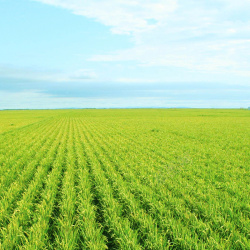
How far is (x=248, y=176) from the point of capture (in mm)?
7945

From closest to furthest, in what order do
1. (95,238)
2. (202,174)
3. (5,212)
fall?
1. (95,238)
2. (5,212)
3. (202,174)

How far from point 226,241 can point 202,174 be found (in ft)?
15.7

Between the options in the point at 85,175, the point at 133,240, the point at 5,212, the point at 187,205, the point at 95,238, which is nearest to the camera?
the point at 133,240

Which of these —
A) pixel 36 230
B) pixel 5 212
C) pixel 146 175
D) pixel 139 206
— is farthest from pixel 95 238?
pixel 146 175

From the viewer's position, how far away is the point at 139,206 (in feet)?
17.5

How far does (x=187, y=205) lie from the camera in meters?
5.30

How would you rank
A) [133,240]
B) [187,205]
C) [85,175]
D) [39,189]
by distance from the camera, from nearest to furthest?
[133,240] → [187,205] → [39,189] → [85,175]

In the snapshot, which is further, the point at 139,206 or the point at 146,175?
the point at 146,175

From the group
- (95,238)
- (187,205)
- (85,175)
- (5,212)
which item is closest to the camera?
(95,238)

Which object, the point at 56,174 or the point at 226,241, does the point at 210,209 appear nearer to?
the point at 226,241

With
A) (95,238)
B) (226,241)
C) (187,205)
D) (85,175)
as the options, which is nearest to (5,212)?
(95,238)

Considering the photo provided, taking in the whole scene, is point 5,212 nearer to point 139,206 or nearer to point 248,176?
point 139,206

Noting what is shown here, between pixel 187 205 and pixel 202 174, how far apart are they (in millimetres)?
3372

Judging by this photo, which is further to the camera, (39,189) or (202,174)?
(202,174)
